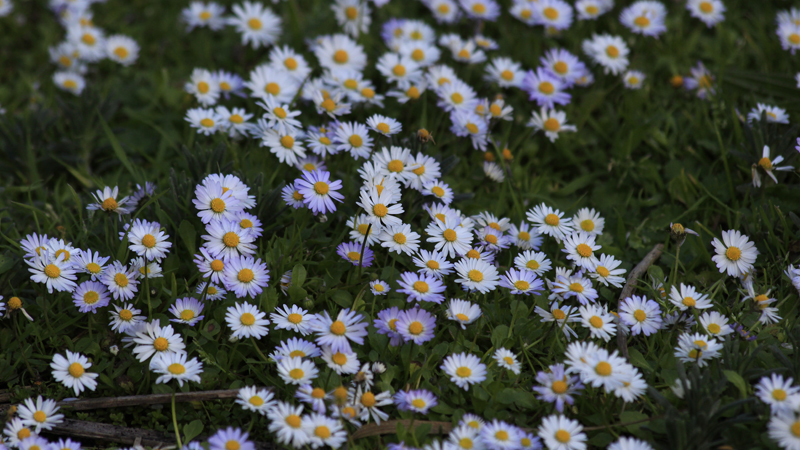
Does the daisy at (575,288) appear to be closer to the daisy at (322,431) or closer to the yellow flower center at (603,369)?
the yellow flower center at (603,369)

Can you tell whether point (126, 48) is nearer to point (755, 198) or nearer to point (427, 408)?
point (427, 408)

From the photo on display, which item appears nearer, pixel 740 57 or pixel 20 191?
pixel 20 191

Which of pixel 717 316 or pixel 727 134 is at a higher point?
pixel 727 134

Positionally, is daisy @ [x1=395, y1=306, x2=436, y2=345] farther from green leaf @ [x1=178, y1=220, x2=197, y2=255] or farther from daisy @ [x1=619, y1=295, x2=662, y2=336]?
green leaf @ [x1=178, y1=220, x2=197, y2=255]

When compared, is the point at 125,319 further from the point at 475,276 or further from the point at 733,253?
the point at 733,253

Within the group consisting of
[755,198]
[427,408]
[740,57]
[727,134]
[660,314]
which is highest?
[740,57]

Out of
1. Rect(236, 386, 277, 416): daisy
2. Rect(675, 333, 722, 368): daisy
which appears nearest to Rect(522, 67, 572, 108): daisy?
Rect(675, 333, 722, 368): daisy

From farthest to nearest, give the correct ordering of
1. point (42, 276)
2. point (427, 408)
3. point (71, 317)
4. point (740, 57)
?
point (740, 57)
point (71, 317)
point (42, 276)
point (427, 408)

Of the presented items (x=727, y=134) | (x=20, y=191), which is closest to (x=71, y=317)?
(x=20, y=191)
